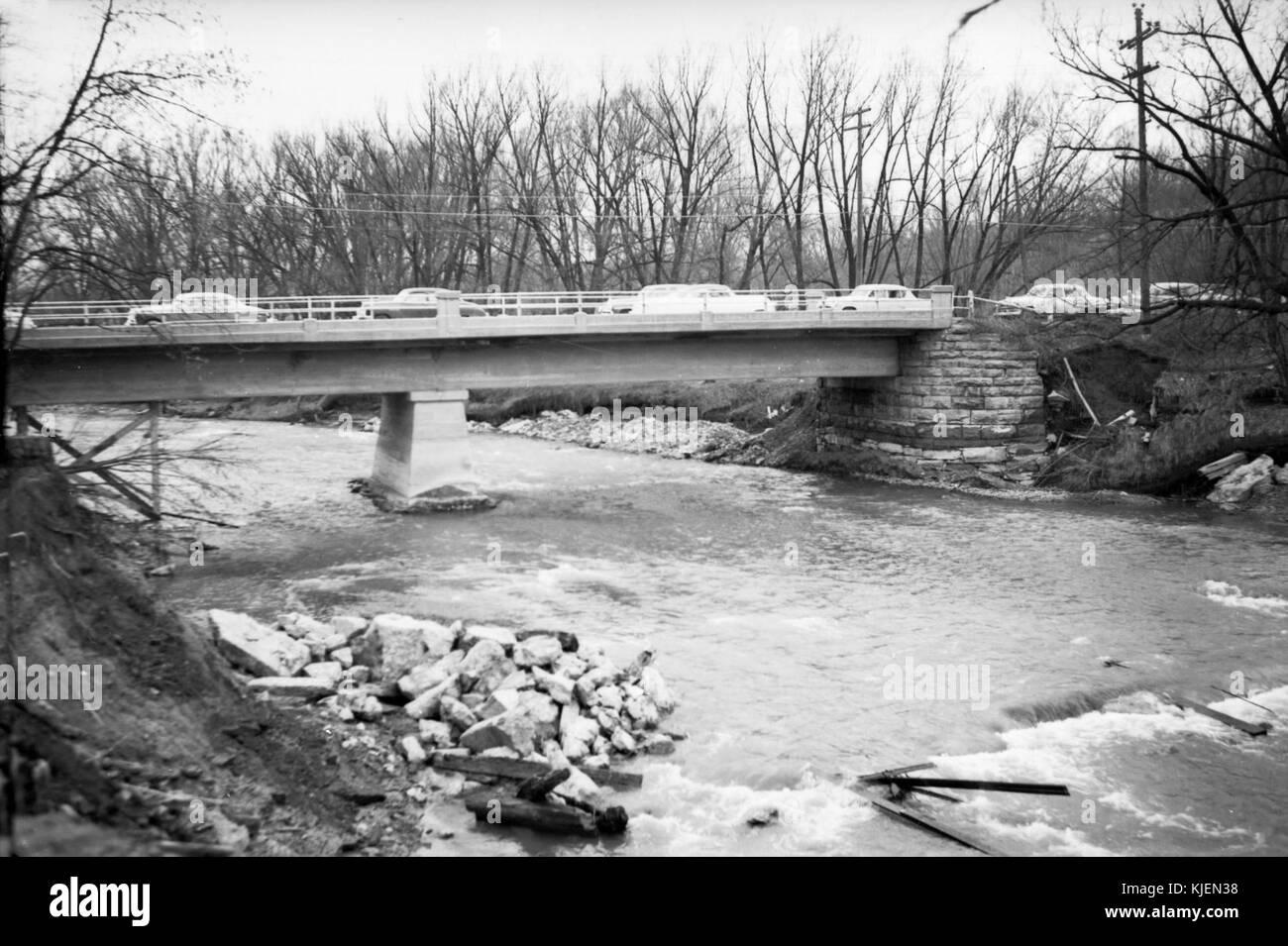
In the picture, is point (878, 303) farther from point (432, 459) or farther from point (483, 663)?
point (483, 663)

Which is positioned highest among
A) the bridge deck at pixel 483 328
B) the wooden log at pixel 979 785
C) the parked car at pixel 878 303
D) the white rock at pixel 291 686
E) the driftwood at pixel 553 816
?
the parked car at pixel 878 303

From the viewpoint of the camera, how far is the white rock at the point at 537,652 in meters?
12.2

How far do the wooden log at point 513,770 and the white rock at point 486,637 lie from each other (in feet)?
7.43

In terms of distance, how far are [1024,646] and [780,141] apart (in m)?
39.3

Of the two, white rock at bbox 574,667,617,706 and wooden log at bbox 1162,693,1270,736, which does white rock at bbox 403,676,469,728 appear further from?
wooden log at bbox 1162,693,1270,736

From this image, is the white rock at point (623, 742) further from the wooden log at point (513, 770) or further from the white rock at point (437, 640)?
the white rock at point (437, 640)

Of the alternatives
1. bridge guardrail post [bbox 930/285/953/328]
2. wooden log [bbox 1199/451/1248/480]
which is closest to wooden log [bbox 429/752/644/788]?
wooden log [bbox 1199/451/1248/480]

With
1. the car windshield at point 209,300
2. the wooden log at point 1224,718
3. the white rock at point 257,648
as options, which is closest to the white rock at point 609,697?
the white rock at point 257,648

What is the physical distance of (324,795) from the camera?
28.9 ft

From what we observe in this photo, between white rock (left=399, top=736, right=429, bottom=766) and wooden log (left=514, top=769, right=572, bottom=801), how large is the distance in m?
1.31

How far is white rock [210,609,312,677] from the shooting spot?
11.5 m

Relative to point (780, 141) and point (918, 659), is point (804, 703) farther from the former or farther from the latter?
point (780, 141)

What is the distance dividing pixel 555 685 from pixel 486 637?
1657 mm
